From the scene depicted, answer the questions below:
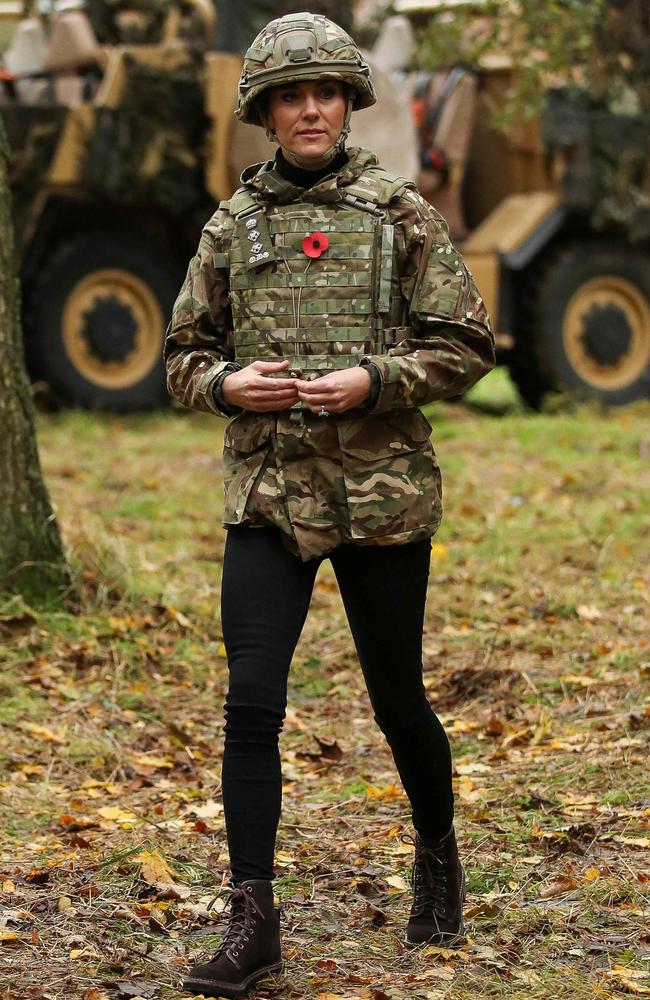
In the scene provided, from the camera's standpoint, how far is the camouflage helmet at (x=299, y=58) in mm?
3482

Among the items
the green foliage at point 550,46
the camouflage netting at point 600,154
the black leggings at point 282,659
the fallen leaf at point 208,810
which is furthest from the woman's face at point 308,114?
the camouflage netting at point 600,154

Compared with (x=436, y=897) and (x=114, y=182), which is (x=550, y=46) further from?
(x=436, y=897)

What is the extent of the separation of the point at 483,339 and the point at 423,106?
9.10m

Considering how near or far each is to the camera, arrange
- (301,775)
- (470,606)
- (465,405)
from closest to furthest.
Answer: (301,775) → (470,606) → (465,405)

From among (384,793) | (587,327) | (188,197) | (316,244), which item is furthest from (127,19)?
(316,244)

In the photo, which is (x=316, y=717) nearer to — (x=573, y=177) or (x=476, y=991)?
(x=476, y=991)

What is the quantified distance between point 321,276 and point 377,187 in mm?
223

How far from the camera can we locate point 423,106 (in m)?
12.4

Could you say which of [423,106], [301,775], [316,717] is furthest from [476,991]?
[423,106]

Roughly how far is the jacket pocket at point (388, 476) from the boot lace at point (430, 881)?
75 centimetres

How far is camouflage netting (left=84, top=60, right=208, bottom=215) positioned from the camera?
11.5 meters

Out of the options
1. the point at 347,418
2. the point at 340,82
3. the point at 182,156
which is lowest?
the point at 347,418

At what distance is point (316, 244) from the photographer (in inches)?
138

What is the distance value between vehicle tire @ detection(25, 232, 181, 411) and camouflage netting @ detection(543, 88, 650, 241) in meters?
3.02
